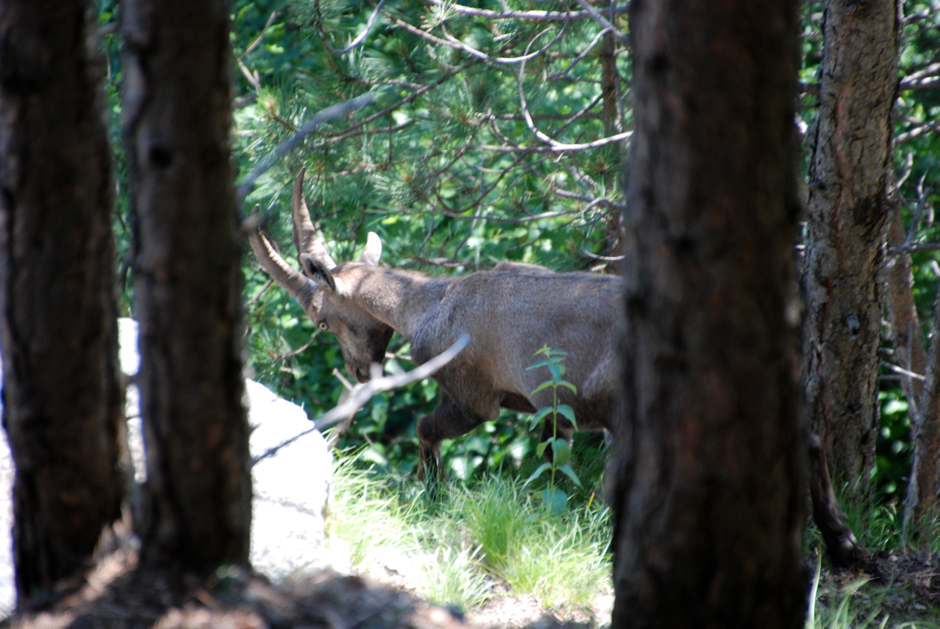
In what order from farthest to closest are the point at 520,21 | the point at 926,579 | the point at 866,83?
the point at 520,21, the point at 866,83, the point at 926,579

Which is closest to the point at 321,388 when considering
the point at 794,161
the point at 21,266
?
the point at 21,266

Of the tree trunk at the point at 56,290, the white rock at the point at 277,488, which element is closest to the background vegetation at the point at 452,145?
the white rock at the point at 277,488

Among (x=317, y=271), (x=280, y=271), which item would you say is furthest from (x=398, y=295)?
(x=280, y=271)

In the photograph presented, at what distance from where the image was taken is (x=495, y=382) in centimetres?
444

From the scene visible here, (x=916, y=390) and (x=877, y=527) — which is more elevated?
(x=916, y=390)

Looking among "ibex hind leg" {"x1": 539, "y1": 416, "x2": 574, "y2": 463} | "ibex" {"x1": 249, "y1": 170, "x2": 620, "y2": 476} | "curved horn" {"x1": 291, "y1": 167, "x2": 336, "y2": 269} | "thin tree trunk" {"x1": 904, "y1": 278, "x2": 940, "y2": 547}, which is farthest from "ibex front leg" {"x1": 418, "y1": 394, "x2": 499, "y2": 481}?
"thin tree trunk" {"x1": 904, "y1": 278, "x2": 940, "y2": 547}

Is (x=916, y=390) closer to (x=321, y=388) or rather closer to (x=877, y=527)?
(x=877, y=527)

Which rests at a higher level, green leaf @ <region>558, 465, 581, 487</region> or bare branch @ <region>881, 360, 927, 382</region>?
bare branch @ <region>881, 360, 927, 382</region>

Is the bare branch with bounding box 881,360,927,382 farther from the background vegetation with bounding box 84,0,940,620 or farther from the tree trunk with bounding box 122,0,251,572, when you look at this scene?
the tree trunk with bounding box 122,0,251,572

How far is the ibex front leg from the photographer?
4637mm

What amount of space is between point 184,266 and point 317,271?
3559mm

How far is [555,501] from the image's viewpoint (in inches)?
124

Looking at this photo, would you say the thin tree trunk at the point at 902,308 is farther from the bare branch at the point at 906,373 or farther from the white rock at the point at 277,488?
the white rock at the point at 277,488

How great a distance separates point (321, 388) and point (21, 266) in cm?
614
